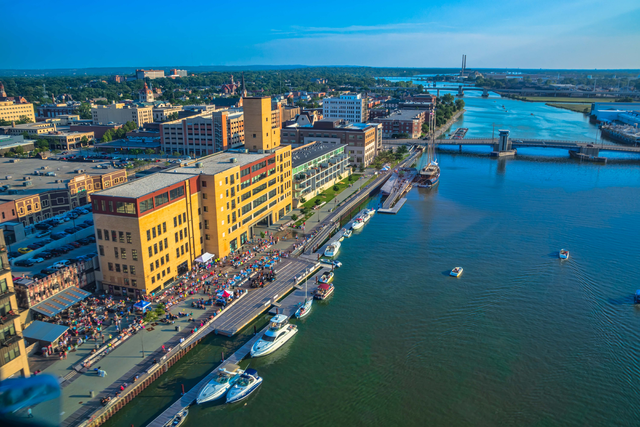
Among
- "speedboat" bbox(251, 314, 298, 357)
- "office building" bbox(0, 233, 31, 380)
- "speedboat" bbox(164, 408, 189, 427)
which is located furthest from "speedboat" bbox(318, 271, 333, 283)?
"office building" bbox(0, 233, 31, 380)

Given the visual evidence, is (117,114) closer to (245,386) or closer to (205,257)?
(205,257)

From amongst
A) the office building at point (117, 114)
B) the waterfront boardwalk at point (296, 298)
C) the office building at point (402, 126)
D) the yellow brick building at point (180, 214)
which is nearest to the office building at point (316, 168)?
the yellow brick building at point (180, 214)

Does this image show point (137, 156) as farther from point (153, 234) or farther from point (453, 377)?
point (453, 377)

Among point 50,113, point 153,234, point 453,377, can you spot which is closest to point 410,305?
point 453,377

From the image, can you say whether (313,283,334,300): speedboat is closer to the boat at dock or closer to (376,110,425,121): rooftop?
the boat at dock

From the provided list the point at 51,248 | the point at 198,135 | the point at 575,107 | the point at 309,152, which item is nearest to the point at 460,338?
the point at 51,248
